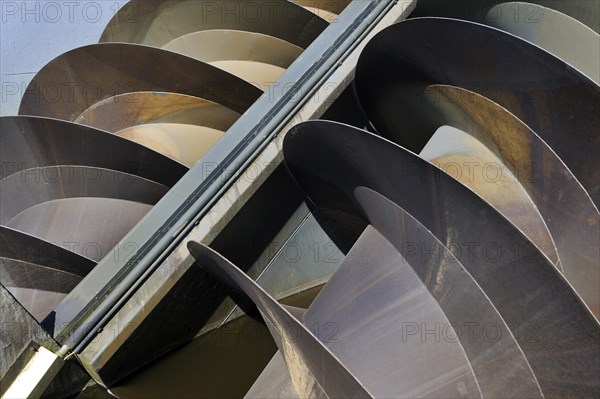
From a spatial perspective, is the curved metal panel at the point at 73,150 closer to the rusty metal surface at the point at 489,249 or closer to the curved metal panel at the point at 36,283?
the curved metal panel at the point at 36,283

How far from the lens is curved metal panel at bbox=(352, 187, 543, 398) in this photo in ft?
6.32

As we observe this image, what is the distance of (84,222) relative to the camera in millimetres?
2904

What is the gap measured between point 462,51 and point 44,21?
11.7ft

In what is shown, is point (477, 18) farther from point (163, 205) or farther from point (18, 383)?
point (18, 383)

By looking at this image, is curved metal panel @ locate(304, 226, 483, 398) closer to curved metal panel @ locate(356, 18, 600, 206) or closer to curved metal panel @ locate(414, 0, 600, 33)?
curved metal panel @ locate(356, 18, 600, 206)

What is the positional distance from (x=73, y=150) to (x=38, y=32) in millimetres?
2484

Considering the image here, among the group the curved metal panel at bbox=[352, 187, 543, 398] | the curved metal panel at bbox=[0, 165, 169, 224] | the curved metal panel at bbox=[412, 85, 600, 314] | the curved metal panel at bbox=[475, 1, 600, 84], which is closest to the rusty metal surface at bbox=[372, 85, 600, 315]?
the curved metal panel at bbox=[412, 85, 600, 314]

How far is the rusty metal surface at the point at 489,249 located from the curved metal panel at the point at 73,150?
705 mm

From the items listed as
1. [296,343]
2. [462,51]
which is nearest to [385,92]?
[462,51]

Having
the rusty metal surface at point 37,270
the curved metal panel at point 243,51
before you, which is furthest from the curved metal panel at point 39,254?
the curved metal panel at point 243,51

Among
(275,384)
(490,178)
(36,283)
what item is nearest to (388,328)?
(275,384)

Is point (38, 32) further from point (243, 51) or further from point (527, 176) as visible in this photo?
point (527, 176)

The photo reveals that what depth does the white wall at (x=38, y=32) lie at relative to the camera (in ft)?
16.1

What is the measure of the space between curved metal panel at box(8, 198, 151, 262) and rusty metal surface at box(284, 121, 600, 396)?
2.93 feet
